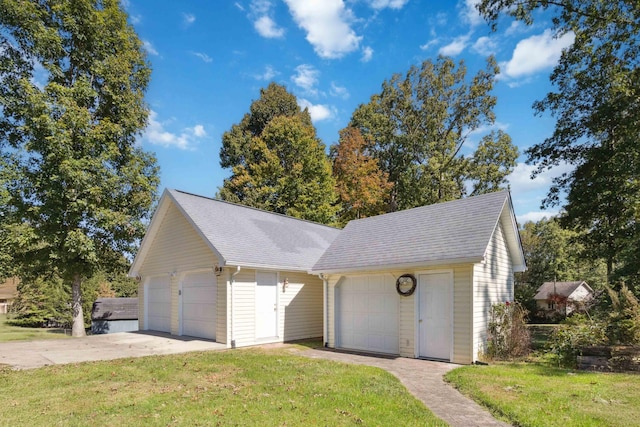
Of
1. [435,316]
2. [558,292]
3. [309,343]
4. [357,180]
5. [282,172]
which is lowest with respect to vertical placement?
[558,292]

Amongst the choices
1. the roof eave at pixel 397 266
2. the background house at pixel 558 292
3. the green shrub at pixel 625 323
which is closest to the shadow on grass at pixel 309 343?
the roof eave at pixel 397 266

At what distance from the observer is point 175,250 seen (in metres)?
14.3

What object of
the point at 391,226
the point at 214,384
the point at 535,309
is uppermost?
the point at 391,226

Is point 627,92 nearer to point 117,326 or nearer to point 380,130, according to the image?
point 380,130

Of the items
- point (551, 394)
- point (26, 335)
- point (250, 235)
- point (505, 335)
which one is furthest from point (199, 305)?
point (26, 335)

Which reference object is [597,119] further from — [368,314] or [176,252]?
[176,252]

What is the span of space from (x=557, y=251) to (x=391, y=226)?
30.5 meters

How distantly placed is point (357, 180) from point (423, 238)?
1986 centimetres

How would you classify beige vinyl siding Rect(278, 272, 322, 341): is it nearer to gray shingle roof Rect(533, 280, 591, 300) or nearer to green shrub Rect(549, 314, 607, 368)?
green shrub Rect(549, 314, 607, 368)

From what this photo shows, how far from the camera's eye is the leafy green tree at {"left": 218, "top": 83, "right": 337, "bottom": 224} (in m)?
28.6

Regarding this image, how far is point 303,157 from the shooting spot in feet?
97.4

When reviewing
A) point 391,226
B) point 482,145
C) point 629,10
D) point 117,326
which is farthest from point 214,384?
point 482,145

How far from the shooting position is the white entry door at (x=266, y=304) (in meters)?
12.7

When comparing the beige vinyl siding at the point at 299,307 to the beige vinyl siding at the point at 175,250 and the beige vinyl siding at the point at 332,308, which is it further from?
the beige vinyl siding at the point at 175,250
